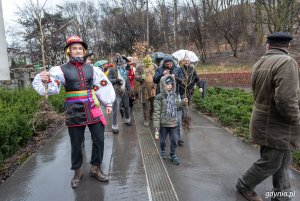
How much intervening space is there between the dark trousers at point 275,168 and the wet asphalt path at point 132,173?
401mm

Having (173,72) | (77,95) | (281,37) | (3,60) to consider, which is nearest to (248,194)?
(281,37)

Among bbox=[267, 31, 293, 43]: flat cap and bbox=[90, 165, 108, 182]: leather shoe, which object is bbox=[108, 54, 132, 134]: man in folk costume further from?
bbox=[267, 31, 293, 43]: flat cap

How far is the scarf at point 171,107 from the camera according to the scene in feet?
16.7

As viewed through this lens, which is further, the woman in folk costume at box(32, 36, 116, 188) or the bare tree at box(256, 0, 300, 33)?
the bare tree at box(256, 0, 300, 33)

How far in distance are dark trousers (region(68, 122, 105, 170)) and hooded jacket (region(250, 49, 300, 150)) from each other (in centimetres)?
191

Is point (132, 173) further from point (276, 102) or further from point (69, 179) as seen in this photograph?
point (276, 102)

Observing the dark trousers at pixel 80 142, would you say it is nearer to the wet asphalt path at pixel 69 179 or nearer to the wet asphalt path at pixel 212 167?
the wet asphalt path at pixel 69 179

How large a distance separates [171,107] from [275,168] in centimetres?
201

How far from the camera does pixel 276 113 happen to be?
3441 mm

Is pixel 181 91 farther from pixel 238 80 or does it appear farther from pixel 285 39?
pixel 238 80

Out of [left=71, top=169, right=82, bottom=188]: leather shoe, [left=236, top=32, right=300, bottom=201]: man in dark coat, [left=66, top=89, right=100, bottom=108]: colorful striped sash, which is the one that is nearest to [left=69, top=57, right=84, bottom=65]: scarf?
[left=66, top=89, right=100, bottom=108]: colorful striped sash

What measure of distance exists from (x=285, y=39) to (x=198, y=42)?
89.7 feet

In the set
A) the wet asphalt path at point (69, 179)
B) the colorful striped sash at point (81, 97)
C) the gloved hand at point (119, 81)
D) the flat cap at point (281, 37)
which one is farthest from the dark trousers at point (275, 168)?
the gloved hand at point (119, 81)

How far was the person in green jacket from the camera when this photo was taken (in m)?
5.08
